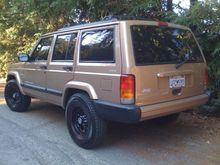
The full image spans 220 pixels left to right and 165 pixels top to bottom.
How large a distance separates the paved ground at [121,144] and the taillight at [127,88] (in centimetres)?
90

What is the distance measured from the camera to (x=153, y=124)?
614 cm

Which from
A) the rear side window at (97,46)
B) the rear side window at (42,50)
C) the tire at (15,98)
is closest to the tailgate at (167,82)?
the rear side window at (97,46)

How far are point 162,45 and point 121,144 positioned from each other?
5.58ft

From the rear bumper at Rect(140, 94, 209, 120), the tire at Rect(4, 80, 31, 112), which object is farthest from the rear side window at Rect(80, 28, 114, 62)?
the tire at Rect(4, 80, 31, 112)

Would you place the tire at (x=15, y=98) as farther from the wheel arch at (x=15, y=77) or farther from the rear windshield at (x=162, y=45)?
the rear windshield at (x=162, y=45)

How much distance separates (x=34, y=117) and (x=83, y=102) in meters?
2.50

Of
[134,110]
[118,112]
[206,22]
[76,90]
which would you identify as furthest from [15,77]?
[206,22]

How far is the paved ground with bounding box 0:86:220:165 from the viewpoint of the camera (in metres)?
4.42

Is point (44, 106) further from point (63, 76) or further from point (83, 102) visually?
point (83, 102)

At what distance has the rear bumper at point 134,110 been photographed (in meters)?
4.08

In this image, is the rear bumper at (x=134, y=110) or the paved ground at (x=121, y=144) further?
the paved ground at (x=121, y=144)

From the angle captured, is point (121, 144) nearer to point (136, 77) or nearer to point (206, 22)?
point (136, 77)

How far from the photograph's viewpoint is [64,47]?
552 cm

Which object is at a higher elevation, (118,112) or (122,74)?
(122,74)
